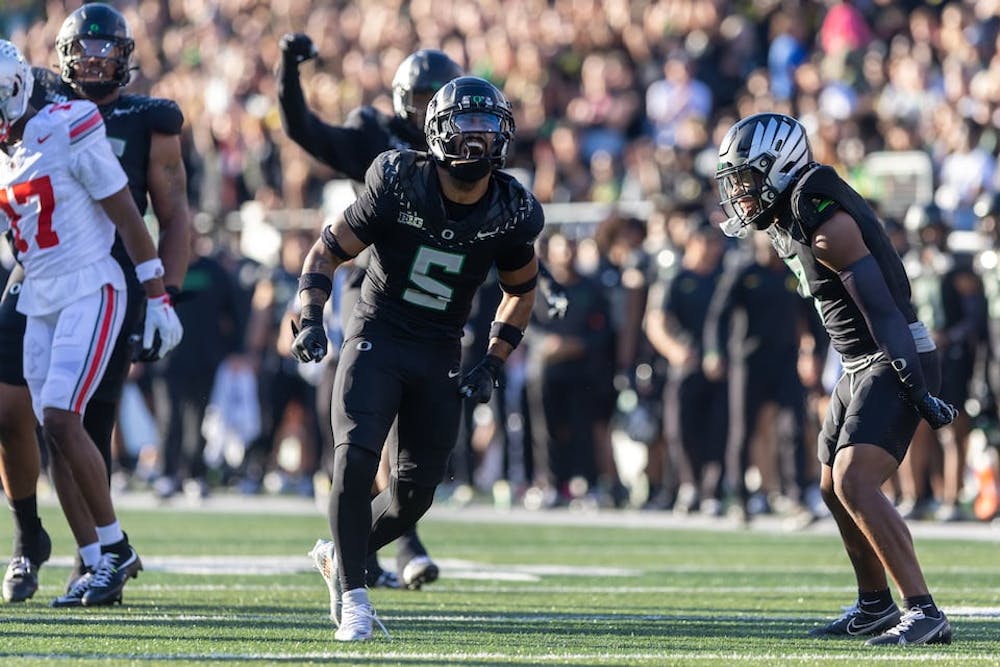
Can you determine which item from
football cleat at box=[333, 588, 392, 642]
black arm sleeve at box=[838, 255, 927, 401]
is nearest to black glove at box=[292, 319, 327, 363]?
football cleat at box=[333, 588, 392, 642]

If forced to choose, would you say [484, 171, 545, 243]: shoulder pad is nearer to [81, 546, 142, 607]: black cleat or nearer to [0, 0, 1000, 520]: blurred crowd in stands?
[81, 546, 142, 607]: black cleat

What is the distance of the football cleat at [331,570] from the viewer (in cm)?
652

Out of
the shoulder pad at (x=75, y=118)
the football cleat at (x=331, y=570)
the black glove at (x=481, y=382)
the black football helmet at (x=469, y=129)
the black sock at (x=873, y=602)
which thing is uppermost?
the shoulder pad at (x=75, y=118)

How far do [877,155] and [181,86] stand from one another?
10130 mm

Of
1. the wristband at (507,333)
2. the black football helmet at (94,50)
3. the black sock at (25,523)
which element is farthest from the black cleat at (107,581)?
the black football helmet at (94,50)

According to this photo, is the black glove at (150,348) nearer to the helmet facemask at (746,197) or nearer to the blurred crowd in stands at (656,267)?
the helmet facemask at (746,197)

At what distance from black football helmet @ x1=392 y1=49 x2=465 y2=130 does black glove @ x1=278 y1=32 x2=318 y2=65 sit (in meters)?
0.40

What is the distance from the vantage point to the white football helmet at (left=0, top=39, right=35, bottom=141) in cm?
743

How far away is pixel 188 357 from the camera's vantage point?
52.9 ft

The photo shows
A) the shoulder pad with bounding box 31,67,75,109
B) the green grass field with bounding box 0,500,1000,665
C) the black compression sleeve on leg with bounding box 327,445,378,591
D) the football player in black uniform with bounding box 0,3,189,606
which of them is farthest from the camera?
the shoulder pad with bounding box 31,67,75,109

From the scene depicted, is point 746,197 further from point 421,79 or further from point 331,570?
point 421,79

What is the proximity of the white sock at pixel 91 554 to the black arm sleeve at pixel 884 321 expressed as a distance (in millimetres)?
3085

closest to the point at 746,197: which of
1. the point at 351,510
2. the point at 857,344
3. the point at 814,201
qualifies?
the point at 814,201

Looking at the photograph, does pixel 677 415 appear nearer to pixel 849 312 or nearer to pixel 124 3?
pixel 849 312
